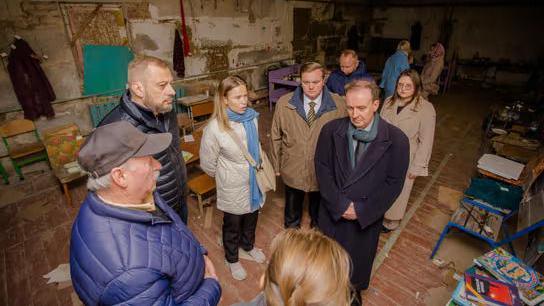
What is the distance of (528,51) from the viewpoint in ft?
35.9

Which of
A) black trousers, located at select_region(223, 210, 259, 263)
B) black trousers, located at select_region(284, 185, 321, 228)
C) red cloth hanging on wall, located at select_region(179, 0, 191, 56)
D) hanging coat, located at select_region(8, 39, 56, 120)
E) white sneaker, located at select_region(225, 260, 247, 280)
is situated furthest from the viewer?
red cloth hanging on wall, located at select_region(179, 0, 191, 56)

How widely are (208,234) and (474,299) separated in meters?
2.75

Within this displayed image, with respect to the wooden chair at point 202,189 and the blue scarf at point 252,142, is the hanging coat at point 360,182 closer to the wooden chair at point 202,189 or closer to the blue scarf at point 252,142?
the blue scarf at point 252,142

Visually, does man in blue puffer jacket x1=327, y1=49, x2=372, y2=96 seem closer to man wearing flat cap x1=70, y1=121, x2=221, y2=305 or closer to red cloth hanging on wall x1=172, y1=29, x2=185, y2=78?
man wearing flat cap x1=70, y1=121, x2=221, y2=305

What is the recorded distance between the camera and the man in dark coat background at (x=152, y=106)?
6.84 ft

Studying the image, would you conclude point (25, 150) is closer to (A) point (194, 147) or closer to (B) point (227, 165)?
(A) point (194, 147)

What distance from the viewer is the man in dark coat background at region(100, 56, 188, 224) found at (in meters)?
2.09

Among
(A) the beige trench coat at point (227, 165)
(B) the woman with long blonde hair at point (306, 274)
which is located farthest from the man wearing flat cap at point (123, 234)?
(A) the beige trench coat at point (227, 165)

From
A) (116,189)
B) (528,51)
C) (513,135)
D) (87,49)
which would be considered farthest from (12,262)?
(528,51)

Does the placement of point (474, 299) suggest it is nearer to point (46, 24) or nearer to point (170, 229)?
point (170, 229)

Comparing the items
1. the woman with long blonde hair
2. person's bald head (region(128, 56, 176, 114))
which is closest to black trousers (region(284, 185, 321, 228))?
person's bald head (region(128, 56, 176, 114))

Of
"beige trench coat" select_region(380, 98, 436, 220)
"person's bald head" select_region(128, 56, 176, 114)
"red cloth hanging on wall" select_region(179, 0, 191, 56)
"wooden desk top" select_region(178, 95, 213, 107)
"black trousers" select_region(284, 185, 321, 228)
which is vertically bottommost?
"black trousers" select_region(284, 185, 321, 228)

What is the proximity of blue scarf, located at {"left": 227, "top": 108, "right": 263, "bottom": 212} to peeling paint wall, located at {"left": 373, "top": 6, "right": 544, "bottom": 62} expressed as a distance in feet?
44.2

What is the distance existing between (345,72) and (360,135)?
2.32 meters
